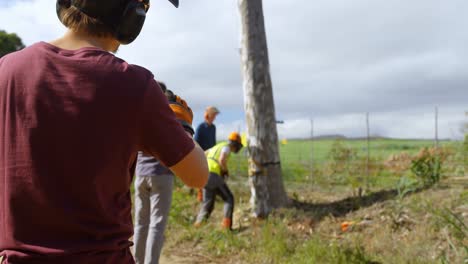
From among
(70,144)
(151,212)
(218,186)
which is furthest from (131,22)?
(218,186)

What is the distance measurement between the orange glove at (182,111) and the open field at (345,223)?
3.22 meters

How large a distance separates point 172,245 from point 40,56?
5236 millimetres

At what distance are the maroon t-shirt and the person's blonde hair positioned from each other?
0.11 m

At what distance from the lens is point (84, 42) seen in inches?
54.9

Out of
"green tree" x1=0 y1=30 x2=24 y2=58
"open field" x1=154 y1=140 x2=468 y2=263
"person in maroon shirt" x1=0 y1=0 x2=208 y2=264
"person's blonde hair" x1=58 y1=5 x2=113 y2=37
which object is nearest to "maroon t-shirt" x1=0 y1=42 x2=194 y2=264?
"person in maroon shirt" x1=0 y1=0 x2=208 y2=264

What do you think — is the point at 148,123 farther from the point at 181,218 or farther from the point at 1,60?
the point at 181,218

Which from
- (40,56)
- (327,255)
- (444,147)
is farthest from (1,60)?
(444,147)

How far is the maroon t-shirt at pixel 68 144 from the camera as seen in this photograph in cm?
126

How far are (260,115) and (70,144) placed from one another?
18.9ft

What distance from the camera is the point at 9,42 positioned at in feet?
70.9

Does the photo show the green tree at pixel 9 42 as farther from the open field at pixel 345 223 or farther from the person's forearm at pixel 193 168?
the person's forearm at pixel 193 168

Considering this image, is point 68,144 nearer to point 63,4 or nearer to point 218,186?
point 63,4

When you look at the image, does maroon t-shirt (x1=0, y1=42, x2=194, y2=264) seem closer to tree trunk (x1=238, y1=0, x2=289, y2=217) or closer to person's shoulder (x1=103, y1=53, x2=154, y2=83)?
person's shoulder (x1=103, y1=53, x2=154, y2=83)

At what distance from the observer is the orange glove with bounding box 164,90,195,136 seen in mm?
1746
